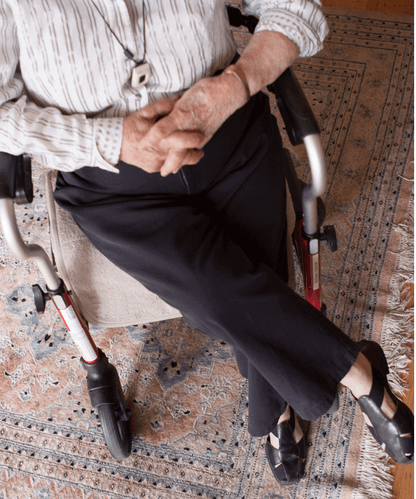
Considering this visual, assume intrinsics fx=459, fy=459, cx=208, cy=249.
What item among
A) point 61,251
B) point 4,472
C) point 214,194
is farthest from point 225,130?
point 4,472

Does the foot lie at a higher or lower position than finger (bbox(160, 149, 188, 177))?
lower

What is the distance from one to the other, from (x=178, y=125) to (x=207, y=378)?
77cm

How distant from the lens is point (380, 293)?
1.38 m

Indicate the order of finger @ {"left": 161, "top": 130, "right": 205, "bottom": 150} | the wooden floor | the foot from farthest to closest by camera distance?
the wooden floor, the foot, finger @ {"left": 161, "top": 130, "right": 205, "bottom": 150}

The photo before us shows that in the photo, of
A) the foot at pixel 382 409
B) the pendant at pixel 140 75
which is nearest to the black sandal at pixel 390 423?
the foot at pixel 382 409

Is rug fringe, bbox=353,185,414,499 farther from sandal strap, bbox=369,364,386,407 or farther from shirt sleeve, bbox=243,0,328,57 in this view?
shirt sleeve, bbox=243,0,328,57

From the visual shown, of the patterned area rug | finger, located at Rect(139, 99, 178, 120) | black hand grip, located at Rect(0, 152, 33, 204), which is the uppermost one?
finger, located at Rect(139, 99, 178, 120)

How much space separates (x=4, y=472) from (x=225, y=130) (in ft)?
3.51

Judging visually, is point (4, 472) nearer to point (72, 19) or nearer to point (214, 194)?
point (214, 194)

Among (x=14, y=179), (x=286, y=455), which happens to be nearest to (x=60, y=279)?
(x=14, y=179)

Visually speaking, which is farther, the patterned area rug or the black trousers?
the patterned area rug

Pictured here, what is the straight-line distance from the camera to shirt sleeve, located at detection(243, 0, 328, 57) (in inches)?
35.4

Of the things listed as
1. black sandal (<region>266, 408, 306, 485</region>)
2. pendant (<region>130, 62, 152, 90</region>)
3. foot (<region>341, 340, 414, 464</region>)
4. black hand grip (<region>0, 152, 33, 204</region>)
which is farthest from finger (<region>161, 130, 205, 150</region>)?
black sandal (<region>266, 408, 306, 485</region>)

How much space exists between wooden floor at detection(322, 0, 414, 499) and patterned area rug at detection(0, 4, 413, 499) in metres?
0.03
